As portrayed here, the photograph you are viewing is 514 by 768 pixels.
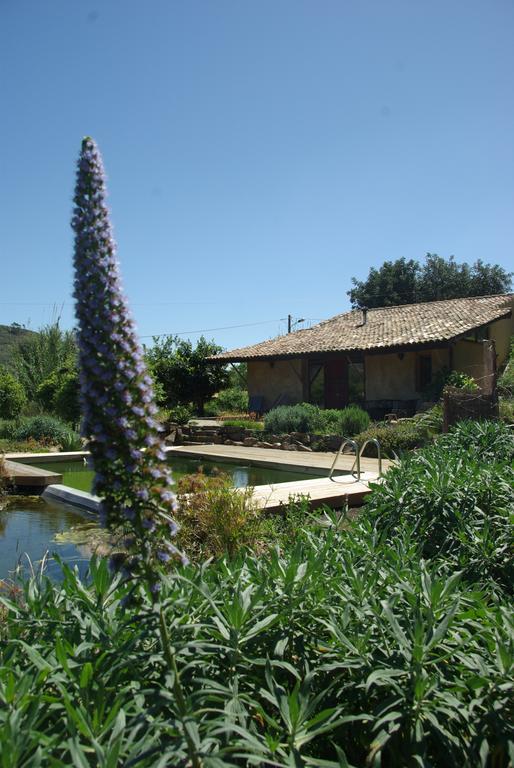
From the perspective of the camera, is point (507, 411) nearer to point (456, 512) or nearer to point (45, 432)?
point (456, 512)

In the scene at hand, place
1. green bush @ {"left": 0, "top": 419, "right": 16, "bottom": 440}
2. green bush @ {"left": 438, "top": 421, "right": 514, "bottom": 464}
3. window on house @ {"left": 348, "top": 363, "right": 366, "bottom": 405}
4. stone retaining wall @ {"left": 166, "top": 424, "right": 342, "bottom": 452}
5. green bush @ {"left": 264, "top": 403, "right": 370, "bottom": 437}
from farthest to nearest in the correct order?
window on house @ {"left": 348, "top": 363, "right": 366, "bottom": 405} → green bush @ {"left": 0, "top": 419, "right": 16, "bottom": 440} → green bush @ {"left": 264, "top": 403, "right": 370, "bottom": 437} → stone retaining wall @ {"left": 166, "top": 424, "right": 342, "bottom": 452} → green bush @ {"left": 438, "top": 421, "right": 514, "bottom": 464}

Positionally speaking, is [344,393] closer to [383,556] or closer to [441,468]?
[441,468]

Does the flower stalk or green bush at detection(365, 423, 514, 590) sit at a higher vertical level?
the flower stalk

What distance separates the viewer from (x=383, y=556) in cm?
278

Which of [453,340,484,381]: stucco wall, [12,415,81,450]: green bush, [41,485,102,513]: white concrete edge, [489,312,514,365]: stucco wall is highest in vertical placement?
[489,312,514,365]: stucco wall

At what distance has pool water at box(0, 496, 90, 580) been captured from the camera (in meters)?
5.93

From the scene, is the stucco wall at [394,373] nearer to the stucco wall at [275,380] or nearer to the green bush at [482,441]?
the stucco wall at [275,380]

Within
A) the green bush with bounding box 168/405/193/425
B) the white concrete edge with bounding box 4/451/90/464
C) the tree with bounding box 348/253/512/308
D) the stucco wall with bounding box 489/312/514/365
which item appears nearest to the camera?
the white concrete edge with bounding box 4/451/90/464

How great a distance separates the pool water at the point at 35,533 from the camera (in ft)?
19.5

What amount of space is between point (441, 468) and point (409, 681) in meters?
2.72

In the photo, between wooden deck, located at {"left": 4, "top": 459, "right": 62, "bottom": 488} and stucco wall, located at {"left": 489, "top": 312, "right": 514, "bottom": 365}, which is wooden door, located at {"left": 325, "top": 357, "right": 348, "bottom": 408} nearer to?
stucco wall, located at {"left": 489, "top": 312, "right": 514, "bottom": 365}

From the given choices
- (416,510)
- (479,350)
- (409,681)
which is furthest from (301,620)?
(479,350)

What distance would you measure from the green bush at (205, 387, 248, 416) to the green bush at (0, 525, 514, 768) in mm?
23293

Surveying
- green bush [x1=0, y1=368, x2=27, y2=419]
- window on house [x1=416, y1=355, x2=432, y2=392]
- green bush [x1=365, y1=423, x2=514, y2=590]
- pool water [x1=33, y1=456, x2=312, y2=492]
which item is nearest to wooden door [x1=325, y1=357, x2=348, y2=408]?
window on house [x1=416, y1=355, x2=432, y2=392]
